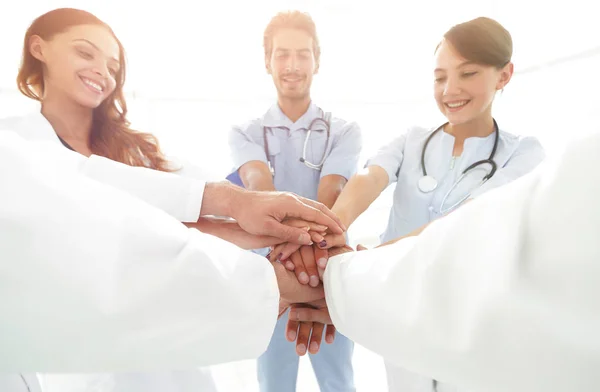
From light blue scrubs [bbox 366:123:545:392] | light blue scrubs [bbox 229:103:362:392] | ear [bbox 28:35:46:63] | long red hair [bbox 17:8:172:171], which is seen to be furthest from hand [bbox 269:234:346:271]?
ear [bbox 28:35:46:63]

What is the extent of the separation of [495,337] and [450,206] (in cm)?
68

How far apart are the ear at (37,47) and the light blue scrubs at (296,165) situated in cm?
59

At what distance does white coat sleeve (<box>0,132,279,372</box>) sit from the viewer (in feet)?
1.00

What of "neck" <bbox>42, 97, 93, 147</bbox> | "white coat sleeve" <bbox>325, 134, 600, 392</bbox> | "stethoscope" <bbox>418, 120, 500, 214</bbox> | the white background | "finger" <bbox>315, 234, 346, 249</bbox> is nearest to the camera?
"white coat sleeve" <bbox>325, 134, 600, 392</bbox>

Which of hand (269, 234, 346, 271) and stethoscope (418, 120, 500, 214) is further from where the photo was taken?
stethoscope (418, 120, 500, 214)

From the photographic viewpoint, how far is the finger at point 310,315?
31.8 inches

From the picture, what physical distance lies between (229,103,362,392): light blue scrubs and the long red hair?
0.93ft

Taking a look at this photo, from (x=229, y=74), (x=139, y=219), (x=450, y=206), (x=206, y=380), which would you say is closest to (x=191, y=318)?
(x=139, y=219)

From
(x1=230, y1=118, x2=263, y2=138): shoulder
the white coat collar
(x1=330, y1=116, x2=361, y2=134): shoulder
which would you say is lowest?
the white coat collar

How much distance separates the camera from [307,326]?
0.85 metres

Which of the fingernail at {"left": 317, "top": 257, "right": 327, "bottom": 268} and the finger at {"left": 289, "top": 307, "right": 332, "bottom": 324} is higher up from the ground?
the fingernail at {"left": 317, "top": 257, "right": 327, "bottom": 268}

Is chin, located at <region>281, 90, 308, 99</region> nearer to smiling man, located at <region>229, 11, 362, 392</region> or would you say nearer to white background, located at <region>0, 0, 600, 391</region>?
smiling man, located at <region>229, 11, 362, 392</region>

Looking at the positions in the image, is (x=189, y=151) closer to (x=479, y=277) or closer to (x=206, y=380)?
(x=206, y=380)

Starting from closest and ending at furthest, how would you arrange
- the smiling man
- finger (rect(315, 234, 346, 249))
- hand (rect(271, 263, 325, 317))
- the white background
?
hand (rect(271, 263, 325, 317))
finger (rect(315, 234, 346, 249))
the smiling man
the white background
